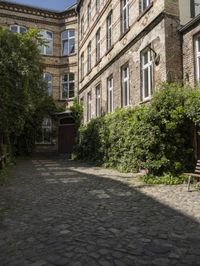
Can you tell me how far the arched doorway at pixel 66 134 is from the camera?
27.8 m

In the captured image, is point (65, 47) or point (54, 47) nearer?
point (54, 47)

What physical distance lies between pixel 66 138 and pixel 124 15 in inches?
550

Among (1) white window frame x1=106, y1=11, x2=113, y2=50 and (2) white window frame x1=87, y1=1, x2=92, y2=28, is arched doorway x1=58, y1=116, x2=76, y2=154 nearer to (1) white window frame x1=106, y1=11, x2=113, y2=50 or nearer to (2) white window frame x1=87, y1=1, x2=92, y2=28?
(2) white window frame x1=87, y1=1, x2=92, y2=28

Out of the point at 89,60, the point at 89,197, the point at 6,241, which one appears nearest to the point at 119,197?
the point at 89,197

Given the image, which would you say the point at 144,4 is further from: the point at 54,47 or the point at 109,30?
the point at 54,47

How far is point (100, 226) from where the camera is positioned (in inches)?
208

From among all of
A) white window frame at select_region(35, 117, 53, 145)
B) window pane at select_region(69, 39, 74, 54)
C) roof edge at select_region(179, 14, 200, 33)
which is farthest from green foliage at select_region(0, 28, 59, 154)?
window pane at select_region(69, 39, 74, 54)

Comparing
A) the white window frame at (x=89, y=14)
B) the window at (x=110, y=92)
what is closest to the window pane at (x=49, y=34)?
the white window frame at (x=89, y=14)

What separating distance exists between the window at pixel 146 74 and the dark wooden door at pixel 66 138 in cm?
1465

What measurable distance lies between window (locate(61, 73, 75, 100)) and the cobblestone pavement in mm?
20603

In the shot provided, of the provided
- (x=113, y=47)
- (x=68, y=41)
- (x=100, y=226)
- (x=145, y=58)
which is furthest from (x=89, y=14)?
(x=100, y=226)

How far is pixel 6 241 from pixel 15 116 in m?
12.4

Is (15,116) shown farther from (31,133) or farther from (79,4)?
(79,4)

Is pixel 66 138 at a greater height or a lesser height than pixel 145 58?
lesser
